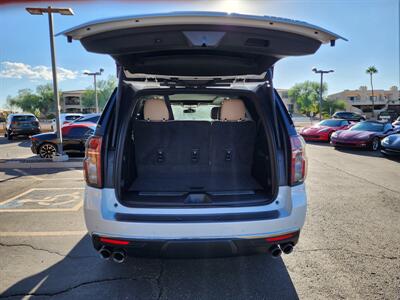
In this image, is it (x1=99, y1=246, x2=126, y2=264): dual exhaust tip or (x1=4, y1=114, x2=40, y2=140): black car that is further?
(x1=4, y1=114, x2=40, y2=140): black car

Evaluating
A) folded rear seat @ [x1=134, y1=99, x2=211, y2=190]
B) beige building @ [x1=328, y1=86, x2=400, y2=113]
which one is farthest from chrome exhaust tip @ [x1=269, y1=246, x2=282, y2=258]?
beige building @ [x1=328, y1=86, x2=400, y2=113]

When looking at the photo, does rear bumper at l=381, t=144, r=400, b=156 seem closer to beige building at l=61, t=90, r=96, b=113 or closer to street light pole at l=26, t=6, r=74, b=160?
street light pole at l=26, t=6, r=74, b=160

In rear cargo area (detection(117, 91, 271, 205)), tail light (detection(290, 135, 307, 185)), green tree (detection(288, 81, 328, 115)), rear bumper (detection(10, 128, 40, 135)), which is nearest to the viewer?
tail light (detection(290, 135, 307, 185))

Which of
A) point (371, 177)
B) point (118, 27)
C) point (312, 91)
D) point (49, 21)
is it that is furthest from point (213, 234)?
point (312, 91)

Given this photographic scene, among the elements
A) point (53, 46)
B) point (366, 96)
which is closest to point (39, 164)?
point (53, 46)

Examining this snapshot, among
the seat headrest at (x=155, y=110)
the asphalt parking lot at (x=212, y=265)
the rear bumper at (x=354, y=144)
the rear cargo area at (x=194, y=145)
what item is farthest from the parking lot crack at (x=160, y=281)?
the rear bumper at (x=354, y=144)

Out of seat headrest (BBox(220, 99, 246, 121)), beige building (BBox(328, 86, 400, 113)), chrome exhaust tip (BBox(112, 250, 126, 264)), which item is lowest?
chrome exhaust tip (BBox(112, 250, 126, 264))

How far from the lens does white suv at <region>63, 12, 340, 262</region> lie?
1.94m

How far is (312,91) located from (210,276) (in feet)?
280

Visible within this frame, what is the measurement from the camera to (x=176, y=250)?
2.10 metres

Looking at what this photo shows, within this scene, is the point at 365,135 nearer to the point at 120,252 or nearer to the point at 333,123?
the point at 333,123

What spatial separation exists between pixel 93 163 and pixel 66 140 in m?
7.74

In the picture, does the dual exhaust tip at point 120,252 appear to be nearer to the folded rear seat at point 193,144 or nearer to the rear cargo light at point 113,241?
the rear cargo light at point 113,241

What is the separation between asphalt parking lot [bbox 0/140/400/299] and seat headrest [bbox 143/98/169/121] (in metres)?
1.55
